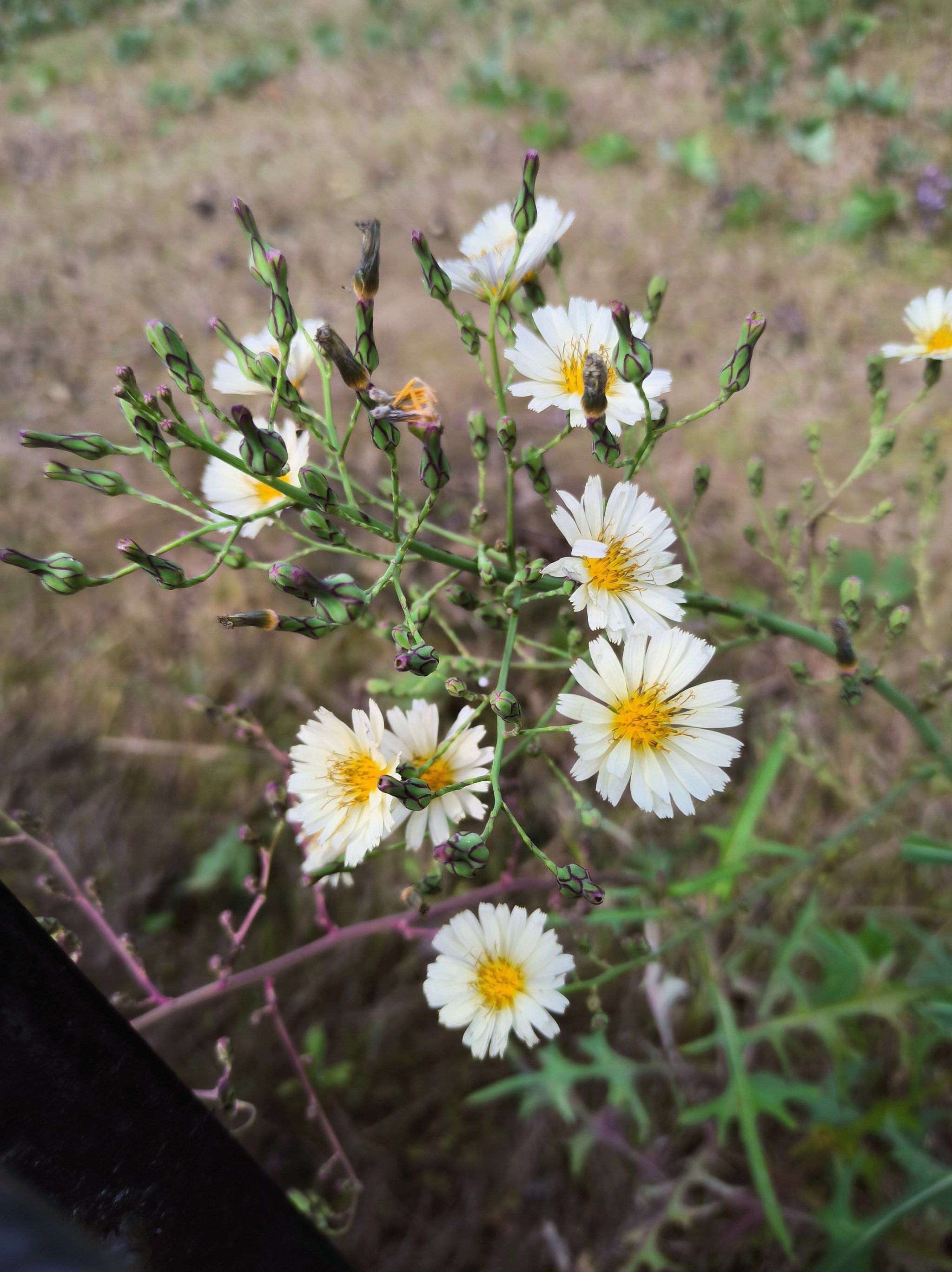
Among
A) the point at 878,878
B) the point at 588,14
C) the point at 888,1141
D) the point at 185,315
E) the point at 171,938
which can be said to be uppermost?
the point at 588,14

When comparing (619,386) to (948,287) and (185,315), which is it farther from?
(185,315)

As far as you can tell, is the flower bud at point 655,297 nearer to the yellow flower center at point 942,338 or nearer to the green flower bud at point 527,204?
the green flower bud at point 527,204

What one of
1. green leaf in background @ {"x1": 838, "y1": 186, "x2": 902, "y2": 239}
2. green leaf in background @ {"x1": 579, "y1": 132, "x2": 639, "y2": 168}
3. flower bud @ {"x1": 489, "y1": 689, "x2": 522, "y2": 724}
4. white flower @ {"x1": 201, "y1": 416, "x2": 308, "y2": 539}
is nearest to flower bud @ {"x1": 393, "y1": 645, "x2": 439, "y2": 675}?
flower bud @ {"x1": 489, "y1": 689, "x2": 522, "y2": 724}

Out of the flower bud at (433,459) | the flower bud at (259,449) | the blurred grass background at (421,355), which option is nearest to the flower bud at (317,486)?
the flower bud at (259,449)

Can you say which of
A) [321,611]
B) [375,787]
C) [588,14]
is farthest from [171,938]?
[588,14]

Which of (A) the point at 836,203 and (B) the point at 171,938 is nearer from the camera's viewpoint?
(B) the point at 171,938

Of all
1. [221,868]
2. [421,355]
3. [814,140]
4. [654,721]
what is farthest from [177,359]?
[814,140]

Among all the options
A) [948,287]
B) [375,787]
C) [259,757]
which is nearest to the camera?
[375,787]

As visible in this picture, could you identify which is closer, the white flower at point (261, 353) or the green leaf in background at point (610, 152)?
the white flower at point (261, 353)
